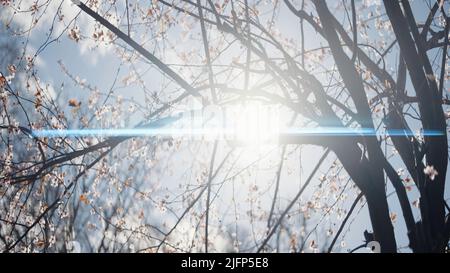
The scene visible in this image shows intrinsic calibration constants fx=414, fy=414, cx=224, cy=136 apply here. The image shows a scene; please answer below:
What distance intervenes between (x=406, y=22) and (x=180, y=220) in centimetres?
317

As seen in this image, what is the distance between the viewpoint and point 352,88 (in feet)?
12.7

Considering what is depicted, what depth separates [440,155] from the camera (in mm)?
4172

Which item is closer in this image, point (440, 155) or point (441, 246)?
point (441, 246)

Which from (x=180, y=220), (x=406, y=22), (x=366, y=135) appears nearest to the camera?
(x=366, y=135)

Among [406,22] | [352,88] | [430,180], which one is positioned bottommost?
[430,180]
